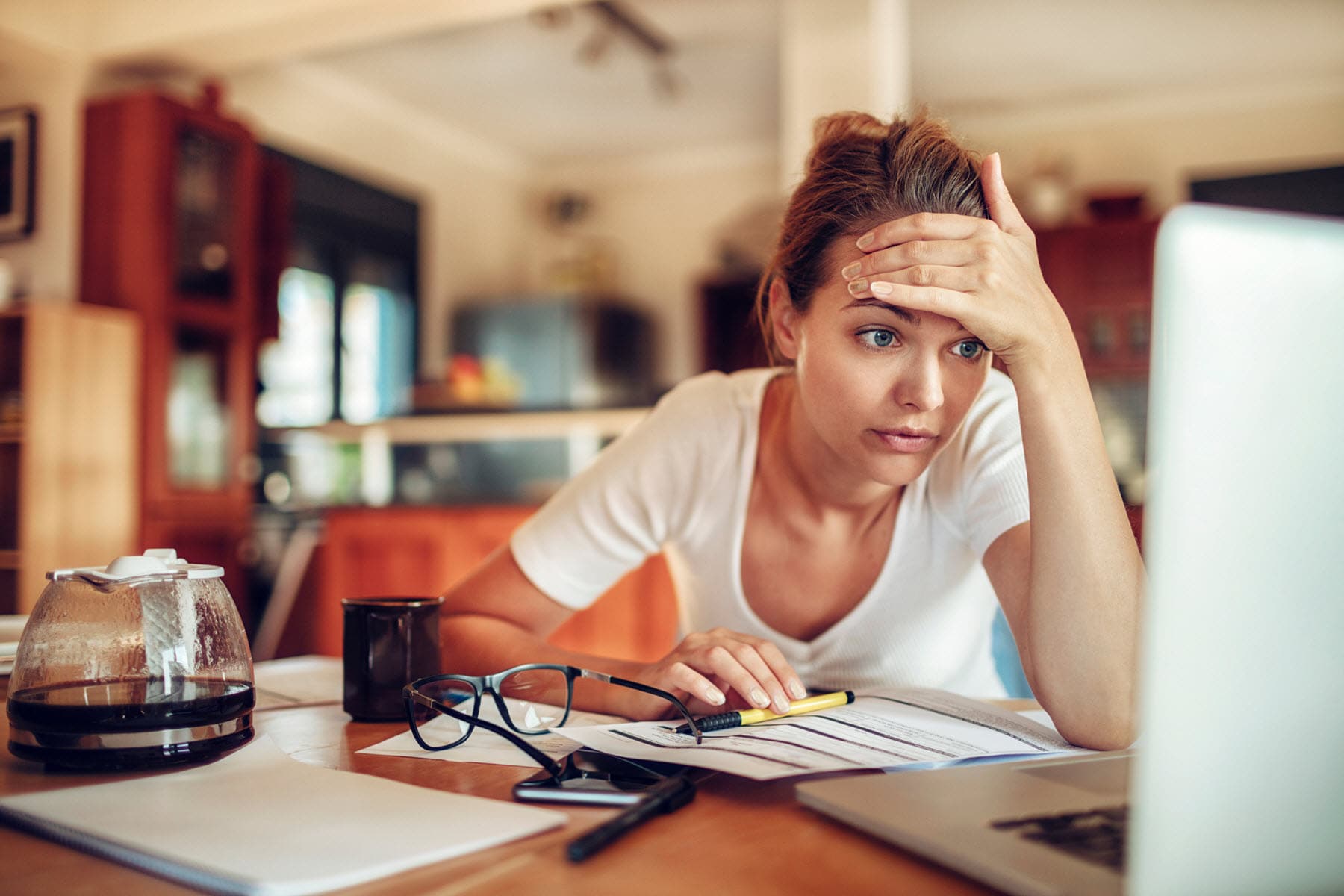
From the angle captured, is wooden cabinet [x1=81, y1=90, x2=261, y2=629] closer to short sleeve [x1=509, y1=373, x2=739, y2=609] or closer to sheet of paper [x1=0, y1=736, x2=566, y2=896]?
short sleeve [x1=509, y1=373, x2=739, y2=609]

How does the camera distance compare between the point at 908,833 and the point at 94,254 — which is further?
the point at 94,254

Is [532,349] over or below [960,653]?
over

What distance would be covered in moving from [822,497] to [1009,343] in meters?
0.46

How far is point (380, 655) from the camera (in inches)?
36.0

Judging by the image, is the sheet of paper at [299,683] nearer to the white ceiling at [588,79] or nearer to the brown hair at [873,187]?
the brown hair at [873,187]

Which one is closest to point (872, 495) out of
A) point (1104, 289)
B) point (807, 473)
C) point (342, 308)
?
point (807, 473)

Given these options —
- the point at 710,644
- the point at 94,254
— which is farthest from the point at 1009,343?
the point at 94,254

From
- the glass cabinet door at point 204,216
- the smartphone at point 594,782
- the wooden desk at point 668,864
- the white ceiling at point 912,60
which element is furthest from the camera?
the white ceiling at point 912,60

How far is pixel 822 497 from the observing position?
4.25 feet

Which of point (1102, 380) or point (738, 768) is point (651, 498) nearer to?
point (738, 768)

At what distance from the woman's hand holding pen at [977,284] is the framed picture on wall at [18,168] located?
413 cm

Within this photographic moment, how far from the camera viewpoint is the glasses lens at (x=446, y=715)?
2.66ft

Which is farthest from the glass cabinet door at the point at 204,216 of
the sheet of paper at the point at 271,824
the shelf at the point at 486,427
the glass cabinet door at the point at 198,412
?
the sheet of paper at the point at 271,824

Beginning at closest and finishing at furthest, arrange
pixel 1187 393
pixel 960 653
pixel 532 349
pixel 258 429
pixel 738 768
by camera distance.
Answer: pixel 1187 393
pixel 738 768
pixel 960 653
pixel 258 429
pixel 532 349
